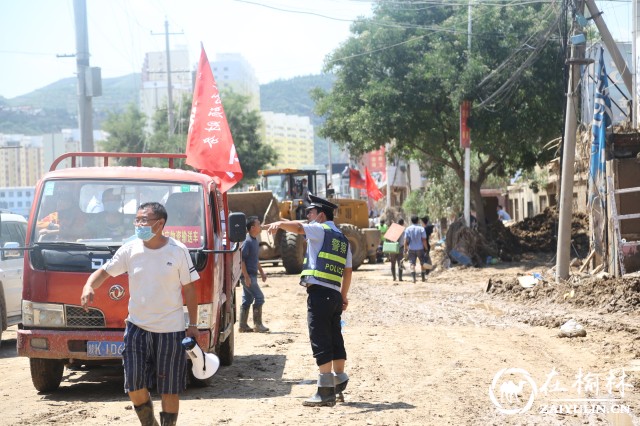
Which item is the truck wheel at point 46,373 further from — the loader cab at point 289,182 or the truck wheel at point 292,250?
the loader cab at point 289,182

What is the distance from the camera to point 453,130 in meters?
31.5

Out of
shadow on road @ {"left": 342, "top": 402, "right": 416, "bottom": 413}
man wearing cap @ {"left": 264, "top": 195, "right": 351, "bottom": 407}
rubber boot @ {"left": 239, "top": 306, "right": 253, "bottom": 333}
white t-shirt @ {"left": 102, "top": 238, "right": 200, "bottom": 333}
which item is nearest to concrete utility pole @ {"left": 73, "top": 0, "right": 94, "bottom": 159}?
rubber boot @ {"left": 239, "top": 306, "right": 253, "bottom": 333}

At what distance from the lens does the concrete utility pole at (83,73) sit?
65.8ft

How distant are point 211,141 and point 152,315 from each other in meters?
8.10

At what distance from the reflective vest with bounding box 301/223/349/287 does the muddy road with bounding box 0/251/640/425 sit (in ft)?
3.91

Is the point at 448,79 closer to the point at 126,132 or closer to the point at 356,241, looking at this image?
the point at 356,241

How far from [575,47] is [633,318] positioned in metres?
6.62

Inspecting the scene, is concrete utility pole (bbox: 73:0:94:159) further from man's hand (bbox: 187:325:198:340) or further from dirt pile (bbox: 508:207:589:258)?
dirt pile (bbox: 508:207:589:258)

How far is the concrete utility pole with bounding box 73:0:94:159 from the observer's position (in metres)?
20.1

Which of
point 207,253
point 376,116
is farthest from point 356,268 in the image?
Answer: point 207,253

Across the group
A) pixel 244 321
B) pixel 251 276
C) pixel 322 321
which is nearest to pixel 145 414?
pixel 322 321

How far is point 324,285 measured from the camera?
8.88 m

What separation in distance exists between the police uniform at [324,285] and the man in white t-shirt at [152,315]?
6.83 ft

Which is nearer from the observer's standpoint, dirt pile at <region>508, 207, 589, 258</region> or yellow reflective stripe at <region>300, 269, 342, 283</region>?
yellow reflective stripe at <region>300, 269, 342, 283</region>
